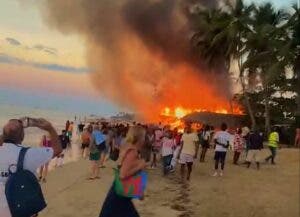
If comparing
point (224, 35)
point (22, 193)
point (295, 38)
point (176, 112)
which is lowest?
point (22, 193)

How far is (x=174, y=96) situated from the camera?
189ft

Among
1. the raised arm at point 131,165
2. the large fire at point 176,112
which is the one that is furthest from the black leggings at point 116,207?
the large fire at point 176,112

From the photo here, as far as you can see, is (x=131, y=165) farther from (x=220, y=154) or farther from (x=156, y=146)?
(x=156, y=146)

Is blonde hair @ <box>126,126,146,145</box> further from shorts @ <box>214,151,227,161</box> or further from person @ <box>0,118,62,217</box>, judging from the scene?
shorts @ <box>214,151,227,161</box>

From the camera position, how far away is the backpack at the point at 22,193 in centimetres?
430

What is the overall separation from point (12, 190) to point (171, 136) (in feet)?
41.2

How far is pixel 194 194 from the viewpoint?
504 inches

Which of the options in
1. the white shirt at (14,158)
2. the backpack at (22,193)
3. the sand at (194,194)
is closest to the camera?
the backpack at (22,193)

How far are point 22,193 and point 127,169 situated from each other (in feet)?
4.70

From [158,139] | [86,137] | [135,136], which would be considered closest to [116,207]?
[135,136]

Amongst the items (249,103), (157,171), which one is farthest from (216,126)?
(157,171)

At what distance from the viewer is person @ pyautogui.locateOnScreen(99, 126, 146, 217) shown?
217 inches

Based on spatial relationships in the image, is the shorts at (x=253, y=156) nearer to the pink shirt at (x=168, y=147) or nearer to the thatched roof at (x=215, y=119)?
the pink shirt at (x=168, y=147)

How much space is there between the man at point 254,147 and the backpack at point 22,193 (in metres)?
16.2
